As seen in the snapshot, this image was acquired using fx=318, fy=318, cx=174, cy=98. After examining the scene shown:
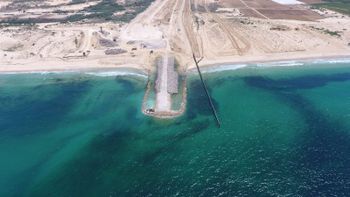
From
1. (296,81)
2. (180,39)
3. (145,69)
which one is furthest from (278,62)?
(145,69)

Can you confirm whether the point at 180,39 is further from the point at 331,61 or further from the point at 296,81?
the point at 331,61

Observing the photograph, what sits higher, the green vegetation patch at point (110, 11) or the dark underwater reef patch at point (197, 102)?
the green vegetation patch at point (110, 11)

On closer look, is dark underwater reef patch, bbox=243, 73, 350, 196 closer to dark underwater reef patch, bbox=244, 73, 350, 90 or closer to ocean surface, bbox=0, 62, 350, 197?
ocean surface, bbox=0, 62, 350, 197

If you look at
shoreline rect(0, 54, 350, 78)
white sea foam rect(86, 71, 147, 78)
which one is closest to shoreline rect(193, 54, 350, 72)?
shoreline rect(0, 54, 350, 78)

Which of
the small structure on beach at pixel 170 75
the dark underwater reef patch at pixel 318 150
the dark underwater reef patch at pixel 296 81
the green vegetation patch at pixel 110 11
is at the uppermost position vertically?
the green vegetation patch at pixel 110 11

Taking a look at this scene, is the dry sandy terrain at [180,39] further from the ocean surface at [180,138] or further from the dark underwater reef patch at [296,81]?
the dark underwater reef patch at [296,81]

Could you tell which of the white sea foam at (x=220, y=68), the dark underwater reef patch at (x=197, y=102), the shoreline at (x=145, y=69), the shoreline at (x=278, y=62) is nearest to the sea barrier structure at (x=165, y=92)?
the dark underwater reef patch at (x=197, y=102)
